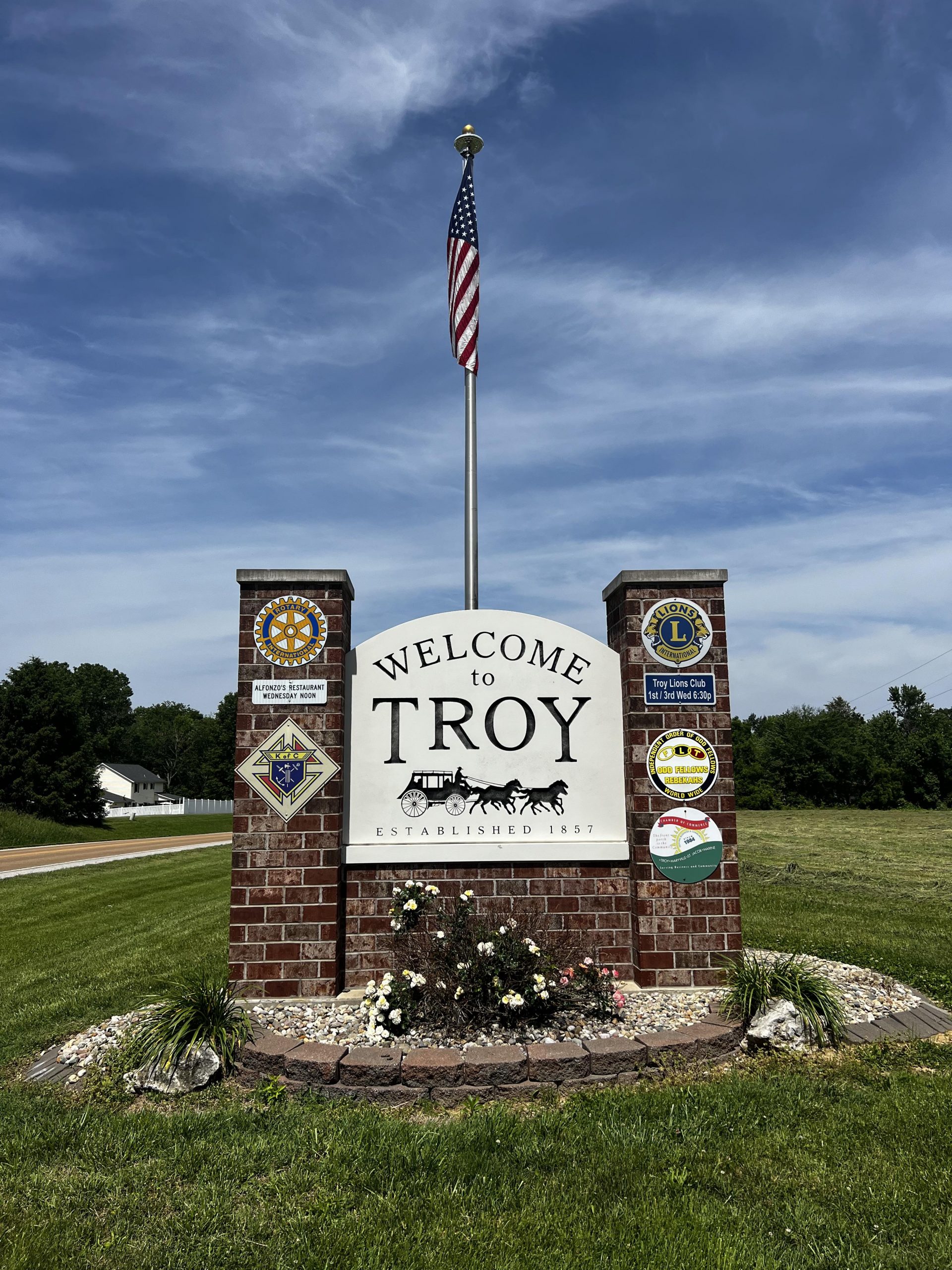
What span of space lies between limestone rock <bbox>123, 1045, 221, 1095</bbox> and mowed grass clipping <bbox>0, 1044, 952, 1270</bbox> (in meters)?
0.14

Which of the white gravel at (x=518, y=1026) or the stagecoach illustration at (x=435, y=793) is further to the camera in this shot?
the stagecoach illustration at (x=435, y=793)

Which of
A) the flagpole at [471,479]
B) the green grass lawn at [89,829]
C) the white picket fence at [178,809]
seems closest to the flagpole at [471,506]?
the flagpole at [471,479]

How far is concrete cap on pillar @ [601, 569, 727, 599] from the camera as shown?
23.8ft

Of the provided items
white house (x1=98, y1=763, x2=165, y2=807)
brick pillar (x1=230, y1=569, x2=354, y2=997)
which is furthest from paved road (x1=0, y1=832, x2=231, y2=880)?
white house (x1=98, y1=763, x2=165, y2=807)

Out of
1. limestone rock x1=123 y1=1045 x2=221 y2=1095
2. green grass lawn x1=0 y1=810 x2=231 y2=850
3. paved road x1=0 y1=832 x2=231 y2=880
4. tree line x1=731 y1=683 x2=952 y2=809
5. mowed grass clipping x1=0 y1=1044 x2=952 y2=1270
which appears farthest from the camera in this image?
tree line x1=731 y1=683 x2=952 y2=809

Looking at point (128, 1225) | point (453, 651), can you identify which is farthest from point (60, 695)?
point (128, 1225)

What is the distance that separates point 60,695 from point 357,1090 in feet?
142

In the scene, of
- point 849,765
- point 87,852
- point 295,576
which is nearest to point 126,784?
point 87,852

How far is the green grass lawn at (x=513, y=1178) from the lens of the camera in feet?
10.7

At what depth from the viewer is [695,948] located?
686 centimetres

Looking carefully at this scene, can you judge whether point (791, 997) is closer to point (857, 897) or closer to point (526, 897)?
point (526, 897)

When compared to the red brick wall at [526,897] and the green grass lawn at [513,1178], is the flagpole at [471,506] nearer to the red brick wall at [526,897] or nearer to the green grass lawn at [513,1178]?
the red brick wall at [526,897]

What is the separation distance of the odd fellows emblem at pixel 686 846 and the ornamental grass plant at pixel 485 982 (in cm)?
98

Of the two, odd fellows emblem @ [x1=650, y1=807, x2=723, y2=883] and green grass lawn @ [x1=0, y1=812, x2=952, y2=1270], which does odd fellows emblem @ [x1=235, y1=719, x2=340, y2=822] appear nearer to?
green grass lawn @ [x1=0, y1=812, x2=952, y2=1270]
